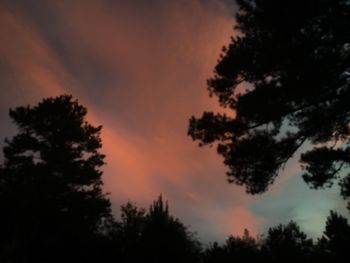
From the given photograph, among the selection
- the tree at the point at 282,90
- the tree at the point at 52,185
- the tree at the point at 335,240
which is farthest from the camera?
the tree at the point at 52,185

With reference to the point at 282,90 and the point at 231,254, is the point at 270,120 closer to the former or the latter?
the point at 282,90

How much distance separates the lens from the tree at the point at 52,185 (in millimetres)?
20422

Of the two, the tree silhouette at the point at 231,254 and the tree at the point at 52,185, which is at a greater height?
the tree at the point at 52,185

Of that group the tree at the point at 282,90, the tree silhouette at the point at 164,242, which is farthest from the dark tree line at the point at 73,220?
the tree at the point at 282,90

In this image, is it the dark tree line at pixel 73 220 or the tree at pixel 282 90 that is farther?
the dark tree line at pixel 73 220

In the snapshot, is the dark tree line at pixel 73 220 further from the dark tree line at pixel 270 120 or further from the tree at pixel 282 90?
the tree at pixel 282 90

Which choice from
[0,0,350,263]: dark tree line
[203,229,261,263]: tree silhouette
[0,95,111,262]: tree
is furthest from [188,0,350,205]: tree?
[0,95,111,262]: tree

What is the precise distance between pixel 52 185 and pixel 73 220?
2.76 m

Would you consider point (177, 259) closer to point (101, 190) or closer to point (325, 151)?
point (325, 151)

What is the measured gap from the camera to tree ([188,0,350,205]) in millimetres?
10938

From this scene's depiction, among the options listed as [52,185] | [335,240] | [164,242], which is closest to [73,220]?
[52,185]

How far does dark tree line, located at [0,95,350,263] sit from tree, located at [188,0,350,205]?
4122 millimetres

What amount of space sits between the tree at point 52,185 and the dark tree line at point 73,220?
0.19 feet

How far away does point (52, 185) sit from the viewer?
22.9 metres
